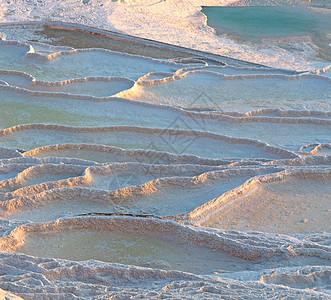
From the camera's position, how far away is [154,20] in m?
9.53

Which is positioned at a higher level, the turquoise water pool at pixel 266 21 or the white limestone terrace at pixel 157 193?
the turquoise water pool at pixel 266 21

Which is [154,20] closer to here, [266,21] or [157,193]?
[266,21]

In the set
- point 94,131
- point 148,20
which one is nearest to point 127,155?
point 94,131

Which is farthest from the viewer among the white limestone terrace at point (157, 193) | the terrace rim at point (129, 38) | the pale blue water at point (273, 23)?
the pale blue water at point (273, 23)

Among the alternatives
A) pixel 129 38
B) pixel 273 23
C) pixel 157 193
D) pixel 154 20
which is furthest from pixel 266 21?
pixel 157 193

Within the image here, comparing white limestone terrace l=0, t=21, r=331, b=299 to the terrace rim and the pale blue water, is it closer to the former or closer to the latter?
the terrace rim

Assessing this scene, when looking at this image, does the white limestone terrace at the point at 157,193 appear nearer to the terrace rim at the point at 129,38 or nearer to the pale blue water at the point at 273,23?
the terrace rim at the point at 129,38

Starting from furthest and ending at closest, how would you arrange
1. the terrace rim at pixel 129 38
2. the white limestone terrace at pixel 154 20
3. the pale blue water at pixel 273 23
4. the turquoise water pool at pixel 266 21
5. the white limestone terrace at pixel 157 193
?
the turquoise water pool at pixel 266 21 → the pale blue water at pixel 273 23 → the white limestone terrace at pixel 154 20 → the terrace rim at pixel 129 38 → the white limestone terrace at pixel 157 193

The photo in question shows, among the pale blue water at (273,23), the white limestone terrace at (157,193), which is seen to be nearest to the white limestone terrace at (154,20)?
the pale blue water at (273,23)

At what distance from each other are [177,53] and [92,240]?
498cm

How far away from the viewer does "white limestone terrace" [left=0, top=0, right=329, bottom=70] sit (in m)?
7.78

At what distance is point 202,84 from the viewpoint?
570 centimetres

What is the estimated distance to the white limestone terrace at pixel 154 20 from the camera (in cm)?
778

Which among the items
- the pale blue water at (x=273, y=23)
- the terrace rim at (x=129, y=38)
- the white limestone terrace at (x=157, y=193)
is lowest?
the white limestone terrace at (x=157, y=193)
